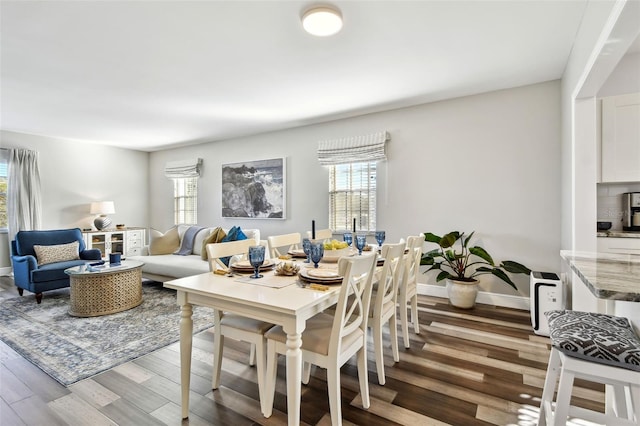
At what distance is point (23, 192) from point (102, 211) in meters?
1.13

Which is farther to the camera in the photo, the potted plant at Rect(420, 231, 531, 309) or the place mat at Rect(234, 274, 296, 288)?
the potted plant at Rect(420, 231, 531, 309)

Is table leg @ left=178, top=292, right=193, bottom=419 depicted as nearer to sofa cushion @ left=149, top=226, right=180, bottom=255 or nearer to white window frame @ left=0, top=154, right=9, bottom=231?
→ sofa cushion @ left=149, top=226, right=180, bottom=255

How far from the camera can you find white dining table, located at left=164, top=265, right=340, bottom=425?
1.34 m

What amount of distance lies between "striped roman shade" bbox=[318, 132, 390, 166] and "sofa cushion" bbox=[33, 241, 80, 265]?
12.4 feet

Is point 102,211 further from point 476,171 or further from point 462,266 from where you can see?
point 476,171

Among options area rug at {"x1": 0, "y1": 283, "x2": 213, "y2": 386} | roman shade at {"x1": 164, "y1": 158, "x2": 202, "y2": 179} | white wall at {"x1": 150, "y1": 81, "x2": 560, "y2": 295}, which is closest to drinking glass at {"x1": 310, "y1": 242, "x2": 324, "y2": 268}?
area rug at {"x1": 0, "y1": 283, "x2": 213, "y2": 386}

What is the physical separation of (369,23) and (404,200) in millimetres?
2306

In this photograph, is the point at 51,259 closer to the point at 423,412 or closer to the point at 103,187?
the point at 103,187

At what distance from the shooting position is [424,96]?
3609mm

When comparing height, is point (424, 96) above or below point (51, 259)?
above

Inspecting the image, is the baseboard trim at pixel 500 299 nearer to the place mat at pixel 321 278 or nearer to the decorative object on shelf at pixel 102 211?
the place mat at pixel 321 278

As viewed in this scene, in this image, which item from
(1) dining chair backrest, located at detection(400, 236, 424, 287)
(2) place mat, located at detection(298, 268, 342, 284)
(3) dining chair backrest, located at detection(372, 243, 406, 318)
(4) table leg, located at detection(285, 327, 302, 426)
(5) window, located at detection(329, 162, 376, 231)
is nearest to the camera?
(4) table leg, located at detection(285, 327, 302, 426)

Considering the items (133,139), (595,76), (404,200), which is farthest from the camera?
(133,139)

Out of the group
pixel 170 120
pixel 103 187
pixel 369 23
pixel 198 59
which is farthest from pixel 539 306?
pixel 103 187
